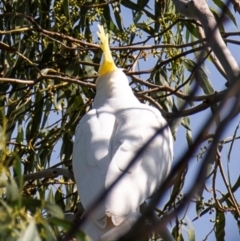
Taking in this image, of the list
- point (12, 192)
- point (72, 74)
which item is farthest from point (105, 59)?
point (12, 192)

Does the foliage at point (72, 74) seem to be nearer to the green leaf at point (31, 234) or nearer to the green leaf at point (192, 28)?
the green leaf at point (192, 28)

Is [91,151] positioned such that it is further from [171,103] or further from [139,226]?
[139,226]

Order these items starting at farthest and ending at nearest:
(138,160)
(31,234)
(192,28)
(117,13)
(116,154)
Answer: (117,13) < (192,28) < (116,154) < (138,160) < (31,234)

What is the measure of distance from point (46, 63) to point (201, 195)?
88cm

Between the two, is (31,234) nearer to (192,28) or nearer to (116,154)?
(116,154)

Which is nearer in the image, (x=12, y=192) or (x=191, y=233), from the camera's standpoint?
(x=12, y=192)

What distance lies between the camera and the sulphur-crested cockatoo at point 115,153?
6.43ft

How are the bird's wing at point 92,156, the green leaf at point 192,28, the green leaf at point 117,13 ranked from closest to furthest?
the bird's wing at point 92,156, the green leaf at point 192,28, the green leaf at point 117,13

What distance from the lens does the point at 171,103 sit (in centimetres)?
282

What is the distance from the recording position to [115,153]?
218cm

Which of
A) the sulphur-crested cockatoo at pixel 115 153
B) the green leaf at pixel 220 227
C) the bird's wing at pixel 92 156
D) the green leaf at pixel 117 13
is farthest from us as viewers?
the green leaf at pixel 117 13

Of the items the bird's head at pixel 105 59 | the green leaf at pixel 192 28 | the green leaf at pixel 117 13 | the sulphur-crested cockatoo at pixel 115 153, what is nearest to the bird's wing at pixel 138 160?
the sulphur-crested cockatoo at pixel 115 153

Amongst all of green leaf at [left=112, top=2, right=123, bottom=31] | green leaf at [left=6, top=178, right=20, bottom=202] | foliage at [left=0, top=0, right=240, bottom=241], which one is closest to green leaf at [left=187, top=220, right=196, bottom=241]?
foliage at [left=0, top=0, right=240, bottom=241]

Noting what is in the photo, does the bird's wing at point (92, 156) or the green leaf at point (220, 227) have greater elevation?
the bird's wing at point (92, 156)
